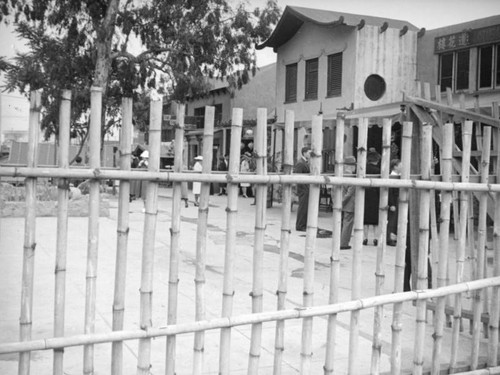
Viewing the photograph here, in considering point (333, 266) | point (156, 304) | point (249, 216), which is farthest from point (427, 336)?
point (249, 216)

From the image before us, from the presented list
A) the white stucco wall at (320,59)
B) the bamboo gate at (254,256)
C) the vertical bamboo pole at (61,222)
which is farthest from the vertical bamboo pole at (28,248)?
the white stucco wall at (320,59)

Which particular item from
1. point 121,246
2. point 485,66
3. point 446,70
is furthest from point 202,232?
point 446,70

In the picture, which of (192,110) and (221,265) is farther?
(192,110)

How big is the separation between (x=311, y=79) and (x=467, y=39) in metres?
5.37

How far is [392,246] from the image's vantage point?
9398mm

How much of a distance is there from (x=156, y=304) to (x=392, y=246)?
5.39 m

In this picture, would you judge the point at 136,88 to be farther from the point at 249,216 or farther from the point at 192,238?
the point at 192,238

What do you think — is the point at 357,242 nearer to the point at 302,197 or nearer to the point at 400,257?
the point at 400,257

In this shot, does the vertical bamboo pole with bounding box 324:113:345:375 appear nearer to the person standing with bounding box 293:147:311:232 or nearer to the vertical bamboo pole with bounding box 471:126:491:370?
A: the vertical bamboo pole with bounding box 471:126:491:370

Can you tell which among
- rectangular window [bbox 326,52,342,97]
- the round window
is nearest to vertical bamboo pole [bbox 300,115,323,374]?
the round window

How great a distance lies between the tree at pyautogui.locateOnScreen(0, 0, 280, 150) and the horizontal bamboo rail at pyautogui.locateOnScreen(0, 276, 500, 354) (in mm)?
14806

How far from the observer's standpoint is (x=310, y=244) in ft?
9.86

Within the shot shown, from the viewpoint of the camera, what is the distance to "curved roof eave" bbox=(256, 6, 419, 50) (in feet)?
54.3

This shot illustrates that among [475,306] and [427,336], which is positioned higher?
[475,306]
